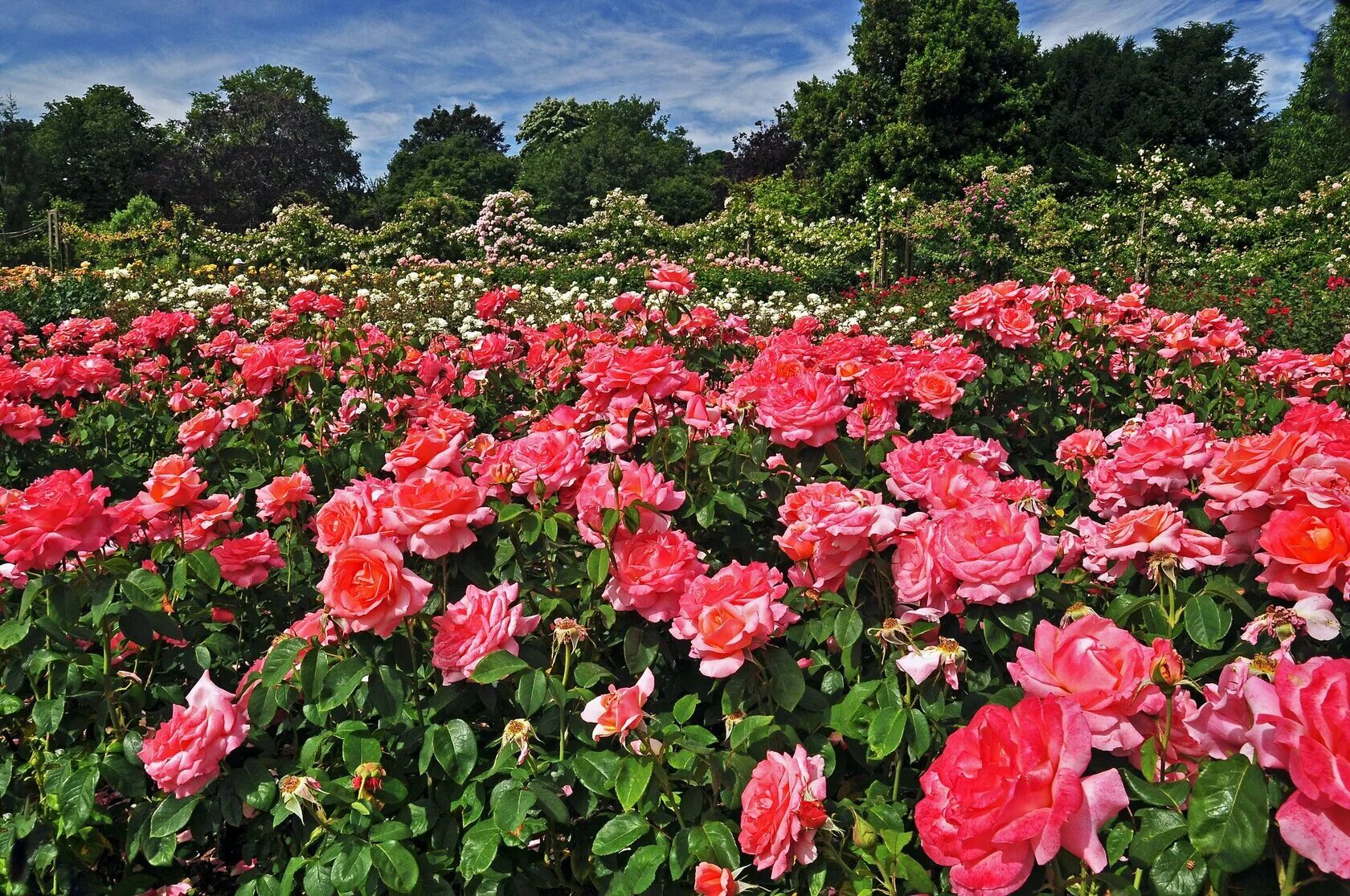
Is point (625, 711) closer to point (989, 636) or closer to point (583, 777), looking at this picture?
point (583, 777)

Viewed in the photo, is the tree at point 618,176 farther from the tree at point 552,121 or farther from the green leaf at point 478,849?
the green leaf at point 478,849

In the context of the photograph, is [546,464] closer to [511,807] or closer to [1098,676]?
[511,807]

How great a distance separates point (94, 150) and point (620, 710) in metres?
50.6

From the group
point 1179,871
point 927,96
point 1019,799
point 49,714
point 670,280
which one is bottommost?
point 49,714

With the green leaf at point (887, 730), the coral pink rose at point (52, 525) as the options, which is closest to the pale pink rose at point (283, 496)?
the coral pink rose at point (52, 525)

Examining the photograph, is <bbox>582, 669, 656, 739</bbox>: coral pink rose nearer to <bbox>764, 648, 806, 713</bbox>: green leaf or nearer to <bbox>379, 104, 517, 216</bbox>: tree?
<bbox>764, 648, 806, 713</bbox>: green leaf

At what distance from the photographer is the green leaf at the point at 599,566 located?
1.27 metres

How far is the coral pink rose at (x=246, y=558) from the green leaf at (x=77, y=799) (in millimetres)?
385

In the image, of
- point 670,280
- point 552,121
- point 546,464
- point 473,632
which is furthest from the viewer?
point 552,121

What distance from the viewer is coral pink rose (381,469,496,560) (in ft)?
4.09

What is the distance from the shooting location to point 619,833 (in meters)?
1.12

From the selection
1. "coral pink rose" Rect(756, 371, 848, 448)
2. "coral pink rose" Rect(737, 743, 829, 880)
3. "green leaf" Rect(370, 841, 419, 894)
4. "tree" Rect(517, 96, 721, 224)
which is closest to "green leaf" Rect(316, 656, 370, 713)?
"green leaf" Rect(370, 841, 419, 894)

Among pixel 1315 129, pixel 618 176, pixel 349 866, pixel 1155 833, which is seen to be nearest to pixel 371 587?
pixel 349 866

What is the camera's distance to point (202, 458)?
2410 millimetres
